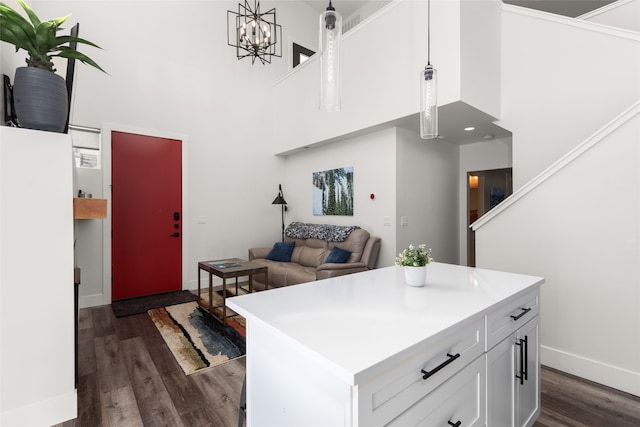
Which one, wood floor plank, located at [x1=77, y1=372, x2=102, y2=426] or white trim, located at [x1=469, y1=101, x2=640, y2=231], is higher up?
white trim, located at [x1=469, y1=101, x2=640, y2=231]

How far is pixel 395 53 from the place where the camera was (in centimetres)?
374

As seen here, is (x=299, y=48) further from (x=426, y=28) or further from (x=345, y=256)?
(x=345, y=256)

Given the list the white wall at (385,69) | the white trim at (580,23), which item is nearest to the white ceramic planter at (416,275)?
the white wall at (385,69)

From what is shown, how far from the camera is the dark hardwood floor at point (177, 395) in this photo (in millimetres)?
1885

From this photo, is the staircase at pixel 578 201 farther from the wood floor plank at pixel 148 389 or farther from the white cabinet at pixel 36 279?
the white cabinet at pixel 36 279

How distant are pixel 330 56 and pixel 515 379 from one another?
1858 mm

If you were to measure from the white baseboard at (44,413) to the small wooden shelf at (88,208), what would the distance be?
3.48 ft

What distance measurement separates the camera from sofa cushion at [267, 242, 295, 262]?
16.3 ft

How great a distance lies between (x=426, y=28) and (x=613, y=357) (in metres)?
3.45

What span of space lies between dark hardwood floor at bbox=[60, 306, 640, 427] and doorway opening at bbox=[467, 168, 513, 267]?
291 cm

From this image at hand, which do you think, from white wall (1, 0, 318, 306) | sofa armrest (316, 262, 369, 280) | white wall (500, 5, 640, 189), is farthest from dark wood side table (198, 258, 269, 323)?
white wall (500, 5, 640, 189)

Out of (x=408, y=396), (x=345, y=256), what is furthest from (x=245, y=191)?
(x=408, y=396)

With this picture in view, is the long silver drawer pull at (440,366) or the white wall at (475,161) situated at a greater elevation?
the white wall at (475,161)

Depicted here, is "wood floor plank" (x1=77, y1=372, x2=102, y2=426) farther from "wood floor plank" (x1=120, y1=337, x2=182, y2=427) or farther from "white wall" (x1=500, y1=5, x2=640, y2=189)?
"white wall" (x1=500, y1=5, x2=640, y2=189)
